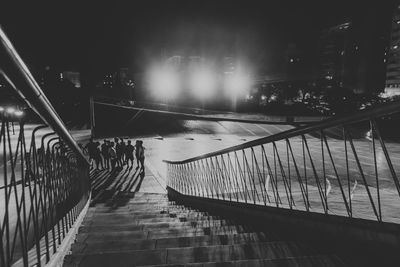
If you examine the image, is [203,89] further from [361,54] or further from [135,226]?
[361,54]

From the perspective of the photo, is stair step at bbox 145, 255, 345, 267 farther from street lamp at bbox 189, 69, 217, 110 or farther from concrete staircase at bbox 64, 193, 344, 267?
street lamp at bbox 189, 69, 217, 110

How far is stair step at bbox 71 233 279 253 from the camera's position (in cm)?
283

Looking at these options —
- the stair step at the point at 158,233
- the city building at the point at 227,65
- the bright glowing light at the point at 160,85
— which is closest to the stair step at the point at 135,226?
the stair step at the point at 158,233

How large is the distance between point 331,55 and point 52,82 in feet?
291

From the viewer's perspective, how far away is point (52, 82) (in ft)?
139

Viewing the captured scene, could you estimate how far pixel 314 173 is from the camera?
118 inches

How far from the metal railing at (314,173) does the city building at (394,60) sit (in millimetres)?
61578

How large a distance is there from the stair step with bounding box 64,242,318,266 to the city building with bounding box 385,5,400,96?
278ft

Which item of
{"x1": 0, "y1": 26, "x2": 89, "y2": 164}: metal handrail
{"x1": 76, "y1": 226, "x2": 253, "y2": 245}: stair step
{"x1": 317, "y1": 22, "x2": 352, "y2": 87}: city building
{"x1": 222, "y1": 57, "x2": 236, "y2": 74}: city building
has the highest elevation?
{"x1": 317, "y1": 22, "x2": 352, "y2": 87}: city building

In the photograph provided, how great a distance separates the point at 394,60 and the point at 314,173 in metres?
90.3

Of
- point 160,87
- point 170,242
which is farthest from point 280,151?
point 160,87

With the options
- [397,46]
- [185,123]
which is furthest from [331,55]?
[185,123]

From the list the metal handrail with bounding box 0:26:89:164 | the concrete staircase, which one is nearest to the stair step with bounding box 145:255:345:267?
the concrete staircase

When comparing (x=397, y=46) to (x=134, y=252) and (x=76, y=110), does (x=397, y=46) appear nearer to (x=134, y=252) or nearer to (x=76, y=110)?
(x=76, y=110)
